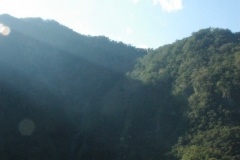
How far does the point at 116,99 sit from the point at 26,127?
18745 millimetres

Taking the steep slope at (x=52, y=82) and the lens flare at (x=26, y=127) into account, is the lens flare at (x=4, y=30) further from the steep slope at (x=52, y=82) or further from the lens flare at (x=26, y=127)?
the lens flare at (x=26, y=127)

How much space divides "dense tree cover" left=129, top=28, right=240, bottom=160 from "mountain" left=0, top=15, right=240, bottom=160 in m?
0.16

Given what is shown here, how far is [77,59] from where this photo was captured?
8950 centimetres

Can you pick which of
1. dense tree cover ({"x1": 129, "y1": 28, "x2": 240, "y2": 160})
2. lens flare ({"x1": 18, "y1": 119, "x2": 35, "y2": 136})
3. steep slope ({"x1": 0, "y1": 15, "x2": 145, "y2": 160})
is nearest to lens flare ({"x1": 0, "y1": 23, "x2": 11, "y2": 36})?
steep slope ({"x1": 0, "y1": 15, "x2": 145, "y2": 160})

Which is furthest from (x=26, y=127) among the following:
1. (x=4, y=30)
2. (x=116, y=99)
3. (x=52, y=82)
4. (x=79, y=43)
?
(x=79, y=43)

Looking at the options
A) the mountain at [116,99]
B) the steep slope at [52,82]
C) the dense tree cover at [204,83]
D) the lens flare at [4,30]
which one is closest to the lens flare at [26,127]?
the mountain at [116,99]

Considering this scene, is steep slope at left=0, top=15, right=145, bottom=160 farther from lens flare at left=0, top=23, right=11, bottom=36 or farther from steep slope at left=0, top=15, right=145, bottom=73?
lens flare at left=0, top=23, right=11, bottom=36

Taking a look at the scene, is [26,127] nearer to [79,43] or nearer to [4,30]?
[4,30]

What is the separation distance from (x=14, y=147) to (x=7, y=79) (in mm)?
18550

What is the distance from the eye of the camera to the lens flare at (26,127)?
6297 centimetres

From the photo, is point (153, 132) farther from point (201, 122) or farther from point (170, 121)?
point (201, 122)

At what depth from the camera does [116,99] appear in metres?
74.9

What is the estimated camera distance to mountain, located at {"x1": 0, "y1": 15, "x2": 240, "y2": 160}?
57.3 metres

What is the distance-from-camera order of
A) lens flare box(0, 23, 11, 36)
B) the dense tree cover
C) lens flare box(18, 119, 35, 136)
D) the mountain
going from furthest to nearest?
lens flare box(0, 23, 11, 36) < lens flare box(18, 119, 35, 136) < the mountain < the dense tree cover
